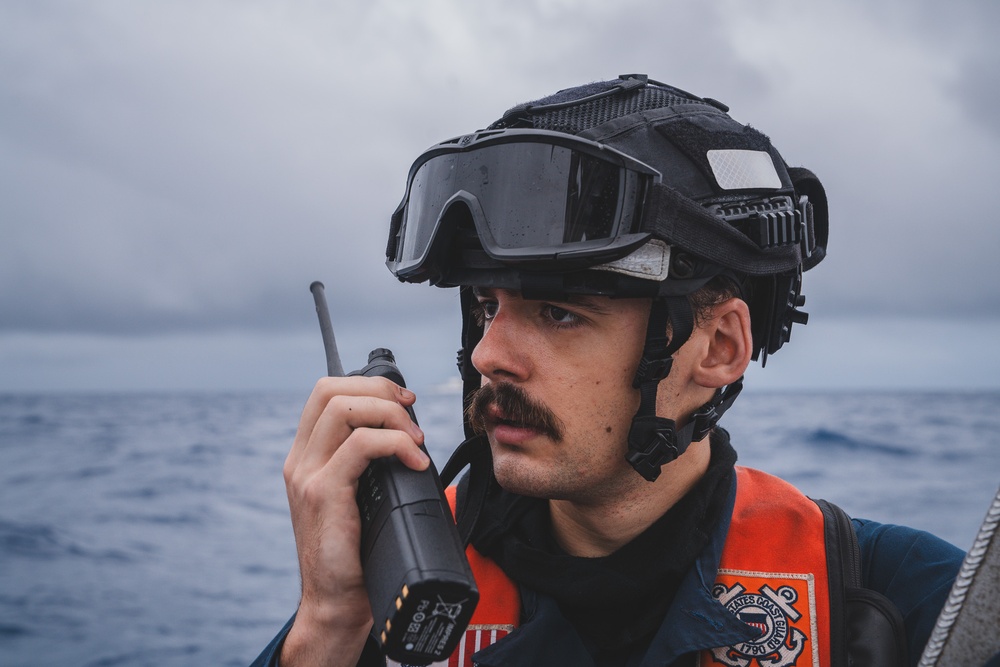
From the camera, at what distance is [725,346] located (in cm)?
295

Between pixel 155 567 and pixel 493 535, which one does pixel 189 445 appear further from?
pixel 493 535

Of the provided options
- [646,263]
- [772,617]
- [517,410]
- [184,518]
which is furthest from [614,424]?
[184,518]

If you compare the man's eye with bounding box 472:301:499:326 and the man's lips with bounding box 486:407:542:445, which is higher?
the man's eye with bounding box 472:301:499:326

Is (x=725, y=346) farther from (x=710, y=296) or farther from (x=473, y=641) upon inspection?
(x=473, y=641)

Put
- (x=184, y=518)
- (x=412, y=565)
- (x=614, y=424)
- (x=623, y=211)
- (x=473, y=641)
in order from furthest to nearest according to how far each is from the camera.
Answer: (x=184, y=518), (x=473, y=641), (x=614, y=424), (x=623, y=211), (x=412, y=565)

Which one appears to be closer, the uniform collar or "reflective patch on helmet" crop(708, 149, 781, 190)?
the uniform collar

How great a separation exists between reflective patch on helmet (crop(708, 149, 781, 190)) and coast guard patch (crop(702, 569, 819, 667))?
4.25ft

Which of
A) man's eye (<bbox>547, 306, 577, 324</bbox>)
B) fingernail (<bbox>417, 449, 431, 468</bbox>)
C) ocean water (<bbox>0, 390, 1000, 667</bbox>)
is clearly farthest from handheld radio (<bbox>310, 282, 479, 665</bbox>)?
ocean water (<bbox>0, 390, 1000, 667</bbox>)

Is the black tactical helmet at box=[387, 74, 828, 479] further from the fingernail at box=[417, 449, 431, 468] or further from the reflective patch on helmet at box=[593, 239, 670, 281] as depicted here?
the fingernail at box=[417, 449, 431, 468]

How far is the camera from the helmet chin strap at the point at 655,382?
2564 mm

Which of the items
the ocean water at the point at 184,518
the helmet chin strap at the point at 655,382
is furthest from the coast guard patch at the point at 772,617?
the ocean water at the point at 184,518

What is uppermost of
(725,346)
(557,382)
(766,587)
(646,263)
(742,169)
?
(742,169)

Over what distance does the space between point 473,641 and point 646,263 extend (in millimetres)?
1372

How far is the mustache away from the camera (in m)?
2.61
